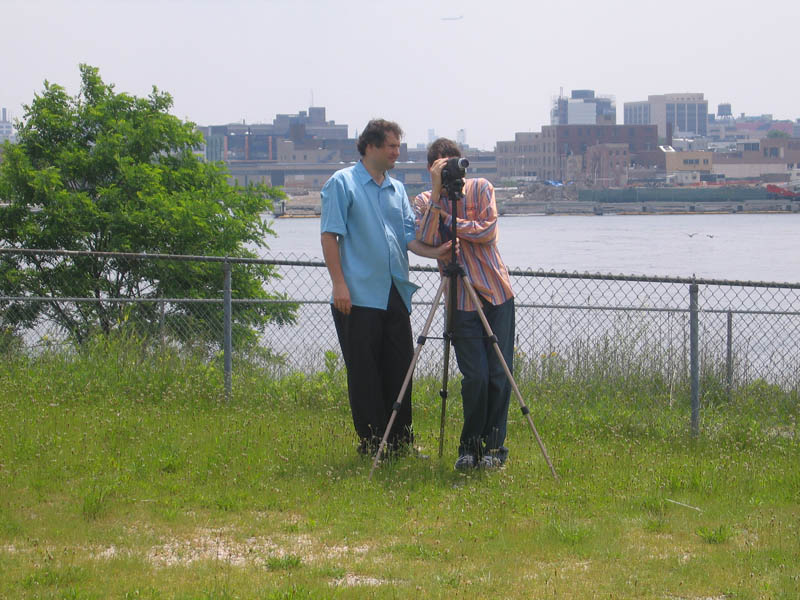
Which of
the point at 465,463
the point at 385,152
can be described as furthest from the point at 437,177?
the point at 465,463

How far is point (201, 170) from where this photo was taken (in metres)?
18.0

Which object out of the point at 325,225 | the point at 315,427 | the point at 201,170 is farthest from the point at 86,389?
the point at 201,170

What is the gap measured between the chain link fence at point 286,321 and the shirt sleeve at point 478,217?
54.6 inches

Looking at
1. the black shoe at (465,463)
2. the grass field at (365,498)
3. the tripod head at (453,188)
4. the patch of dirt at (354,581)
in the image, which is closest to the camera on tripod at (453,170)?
the tripod head at (453,188)

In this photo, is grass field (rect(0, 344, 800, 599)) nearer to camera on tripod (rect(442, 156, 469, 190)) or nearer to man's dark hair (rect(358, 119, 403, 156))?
camera on tripod (rect(442, 156, 469, 190))

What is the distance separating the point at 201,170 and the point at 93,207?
243 cm

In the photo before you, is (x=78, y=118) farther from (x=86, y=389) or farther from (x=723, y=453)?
(x=723, y=453)

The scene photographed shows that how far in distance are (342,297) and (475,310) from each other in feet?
2.59

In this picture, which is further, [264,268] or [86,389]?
[264,268]

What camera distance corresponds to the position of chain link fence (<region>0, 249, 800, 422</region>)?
9.01 m

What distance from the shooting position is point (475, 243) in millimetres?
6336

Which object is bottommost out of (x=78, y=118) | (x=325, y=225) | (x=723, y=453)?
(x=723, y=453)

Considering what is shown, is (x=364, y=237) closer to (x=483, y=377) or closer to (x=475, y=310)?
(x=475, y=310)

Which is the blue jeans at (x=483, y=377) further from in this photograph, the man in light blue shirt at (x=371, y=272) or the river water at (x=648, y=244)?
the river water at (x=648, y=244)
